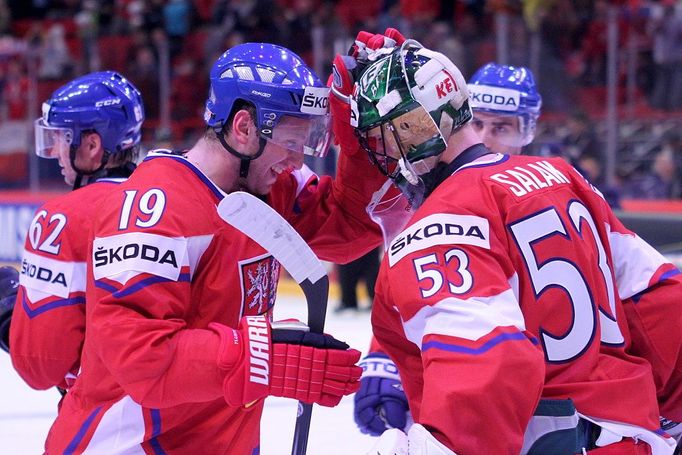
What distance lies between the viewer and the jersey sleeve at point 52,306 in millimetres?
2549

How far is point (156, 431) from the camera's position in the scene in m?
2.11

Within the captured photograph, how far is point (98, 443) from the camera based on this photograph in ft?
6.94

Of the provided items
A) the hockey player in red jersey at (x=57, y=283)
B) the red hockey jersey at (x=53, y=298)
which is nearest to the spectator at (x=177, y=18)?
the hockey player in red jersey at (x=57, y=283)

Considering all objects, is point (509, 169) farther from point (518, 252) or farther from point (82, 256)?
point (82, 256)

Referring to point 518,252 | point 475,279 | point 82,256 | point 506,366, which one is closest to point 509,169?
point 518,252

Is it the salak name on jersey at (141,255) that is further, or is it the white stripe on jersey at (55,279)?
the white stripe on jersey at (55,279)

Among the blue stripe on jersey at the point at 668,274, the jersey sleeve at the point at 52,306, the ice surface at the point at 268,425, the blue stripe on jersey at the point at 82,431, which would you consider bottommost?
the ice surface at the point at 268,425

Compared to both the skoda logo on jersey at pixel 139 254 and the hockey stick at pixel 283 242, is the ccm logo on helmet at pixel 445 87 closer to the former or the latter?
the hockey stick at pixel 283 242

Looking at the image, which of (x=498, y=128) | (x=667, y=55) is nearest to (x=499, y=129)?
(x=498, y=128)

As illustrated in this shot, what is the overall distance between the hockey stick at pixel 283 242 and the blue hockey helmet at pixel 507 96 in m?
1.66

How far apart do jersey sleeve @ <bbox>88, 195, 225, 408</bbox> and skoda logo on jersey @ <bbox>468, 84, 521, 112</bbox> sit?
72.5 inches

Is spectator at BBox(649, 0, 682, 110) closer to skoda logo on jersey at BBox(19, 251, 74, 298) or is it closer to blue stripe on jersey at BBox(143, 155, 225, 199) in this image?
skoda logo on jersey at BBox(19, 251, 74, 298)

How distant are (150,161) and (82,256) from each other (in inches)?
21.4

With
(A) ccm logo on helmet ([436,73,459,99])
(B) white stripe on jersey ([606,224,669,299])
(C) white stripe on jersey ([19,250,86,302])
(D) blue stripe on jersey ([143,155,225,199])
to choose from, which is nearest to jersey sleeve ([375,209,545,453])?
(A) ccm logo on helmet ([436,73,459,99])
